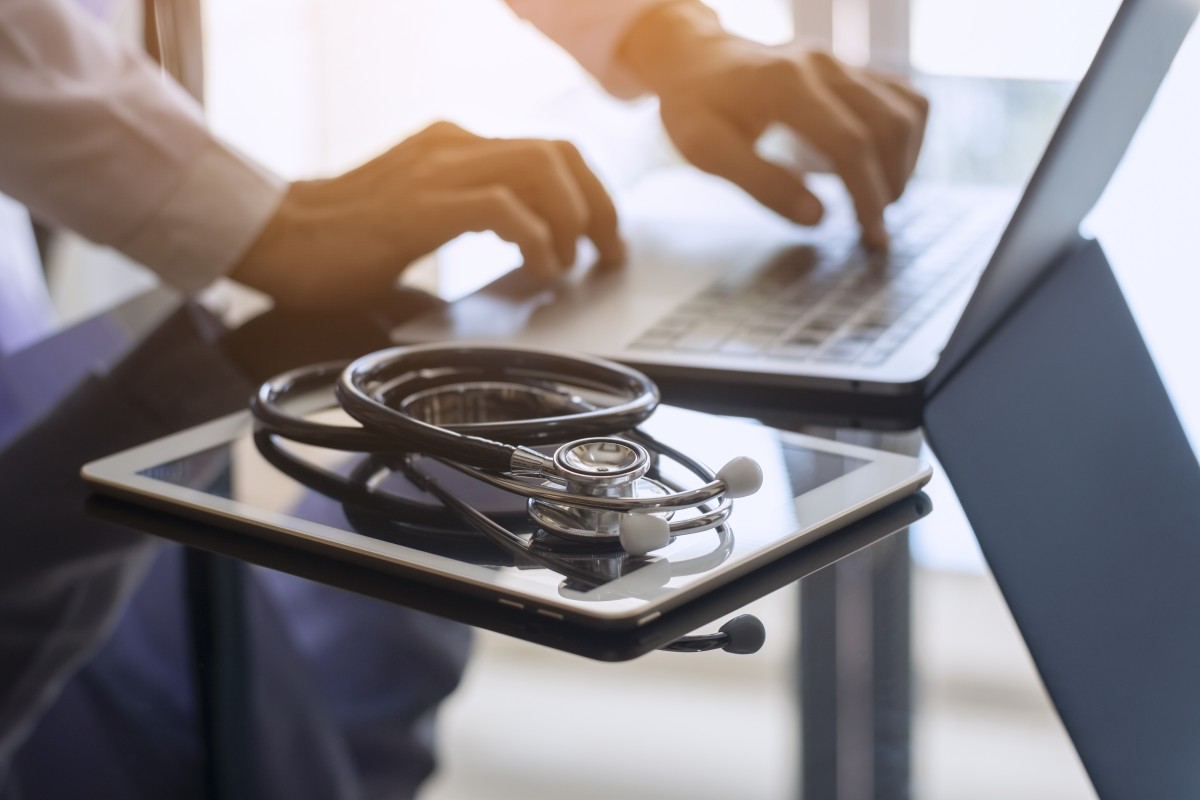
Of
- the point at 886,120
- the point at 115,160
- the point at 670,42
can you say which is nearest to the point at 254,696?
the point at 115,160

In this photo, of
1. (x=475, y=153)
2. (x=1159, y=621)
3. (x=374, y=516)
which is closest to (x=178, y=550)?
(x=374, y=516)

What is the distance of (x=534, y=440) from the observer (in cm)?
41

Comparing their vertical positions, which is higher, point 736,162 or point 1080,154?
point 1080,154

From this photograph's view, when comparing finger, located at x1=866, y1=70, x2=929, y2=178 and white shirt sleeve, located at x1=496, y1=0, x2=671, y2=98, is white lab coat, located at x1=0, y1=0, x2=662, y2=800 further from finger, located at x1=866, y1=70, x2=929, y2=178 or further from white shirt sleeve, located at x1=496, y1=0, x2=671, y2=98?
white shirt sleeve, located at x1=496, y1=0, x2=671, y2=98

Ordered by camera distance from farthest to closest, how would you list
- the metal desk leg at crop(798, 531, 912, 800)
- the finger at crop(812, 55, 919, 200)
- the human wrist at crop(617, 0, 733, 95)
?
the human wrist at crop(617, 0, 733, 95) → the finger at crop(812, 55, 919, 200) → the metal desk leg at crop(798, 531, 912, 800)

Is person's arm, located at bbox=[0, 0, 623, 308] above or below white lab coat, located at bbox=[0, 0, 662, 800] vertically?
below

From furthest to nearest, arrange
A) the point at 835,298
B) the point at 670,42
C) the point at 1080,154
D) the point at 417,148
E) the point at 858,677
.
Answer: the point at 670,42, the point at 417,148, the point at 835,298, the point at 1080,154, the point at 858,677

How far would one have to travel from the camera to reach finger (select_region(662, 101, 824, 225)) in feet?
2.58

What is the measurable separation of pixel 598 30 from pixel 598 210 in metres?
0.39

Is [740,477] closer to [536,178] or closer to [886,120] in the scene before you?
[536,178]

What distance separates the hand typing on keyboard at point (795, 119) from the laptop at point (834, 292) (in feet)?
0.09

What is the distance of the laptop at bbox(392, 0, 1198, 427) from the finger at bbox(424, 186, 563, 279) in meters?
0.02

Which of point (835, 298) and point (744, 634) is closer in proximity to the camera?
point (744, 634)

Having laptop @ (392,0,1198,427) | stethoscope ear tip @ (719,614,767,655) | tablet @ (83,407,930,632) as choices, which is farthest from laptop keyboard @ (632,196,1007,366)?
stethoscope ear tip @ (719,614,767,655)
